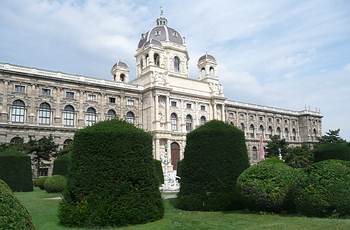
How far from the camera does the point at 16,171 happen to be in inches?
1011

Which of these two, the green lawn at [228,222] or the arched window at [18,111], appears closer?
the green lawn at [228,222]

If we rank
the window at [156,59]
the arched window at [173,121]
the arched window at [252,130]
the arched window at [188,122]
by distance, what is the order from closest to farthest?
the arched window at [173,121] < the arched window at [188,122] < the window at [156,59] < the arched window at [252,130]

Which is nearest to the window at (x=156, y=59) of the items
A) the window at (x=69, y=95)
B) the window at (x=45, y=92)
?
the window at (x=69, y=95)

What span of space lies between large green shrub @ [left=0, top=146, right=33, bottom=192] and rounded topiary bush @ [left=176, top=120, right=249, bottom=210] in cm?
1556

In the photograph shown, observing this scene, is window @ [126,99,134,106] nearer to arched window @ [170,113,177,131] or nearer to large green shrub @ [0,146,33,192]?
arched window @ [170,113,177,131]

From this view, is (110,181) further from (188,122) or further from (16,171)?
(188,122)

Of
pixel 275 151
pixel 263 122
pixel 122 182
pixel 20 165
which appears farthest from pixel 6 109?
pixel 263 122

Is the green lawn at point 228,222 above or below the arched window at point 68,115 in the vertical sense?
below

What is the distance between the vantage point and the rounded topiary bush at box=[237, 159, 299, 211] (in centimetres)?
1204

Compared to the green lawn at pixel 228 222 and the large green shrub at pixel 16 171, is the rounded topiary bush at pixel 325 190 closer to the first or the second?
the green lawn at pixel 228 222

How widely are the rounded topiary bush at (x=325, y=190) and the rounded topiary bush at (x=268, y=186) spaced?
0.56 meters

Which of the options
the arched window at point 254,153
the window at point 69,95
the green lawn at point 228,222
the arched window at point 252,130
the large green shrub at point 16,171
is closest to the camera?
the green lawn at point 228,222

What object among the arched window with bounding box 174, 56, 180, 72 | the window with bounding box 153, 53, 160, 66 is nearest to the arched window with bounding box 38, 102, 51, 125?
the window with bounding box 153, 53, 160, 66

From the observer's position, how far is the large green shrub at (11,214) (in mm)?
4277
